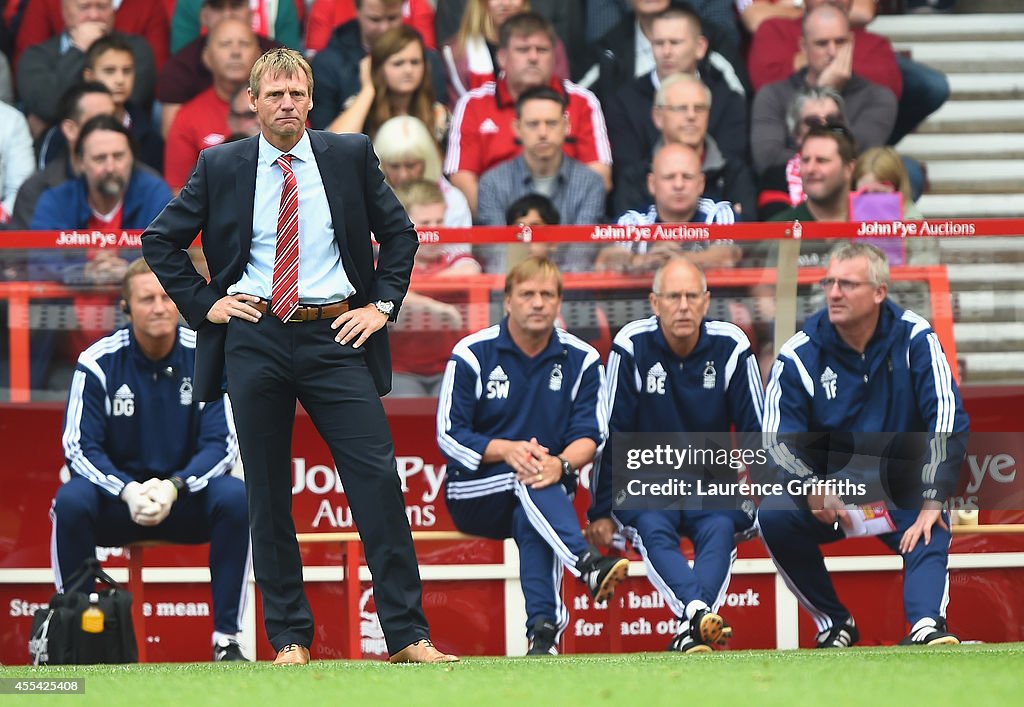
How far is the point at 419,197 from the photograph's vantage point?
29.2 feet

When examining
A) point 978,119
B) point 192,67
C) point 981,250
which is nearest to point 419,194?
point 192,67

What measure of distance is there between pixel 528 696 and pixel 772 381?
297 centimetres

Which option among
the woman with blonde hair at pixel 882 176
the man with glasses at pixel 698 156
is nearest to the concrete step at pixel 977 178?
the man with glasses at pixel 698 156

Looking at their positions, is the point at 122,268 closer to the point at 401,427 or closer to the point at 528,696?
the point at 401,427

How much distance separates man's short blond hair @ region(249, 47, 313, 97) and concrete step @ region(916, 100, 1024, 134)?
22.3 feet

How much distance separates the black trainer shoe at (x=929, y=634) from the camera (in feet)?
22.7

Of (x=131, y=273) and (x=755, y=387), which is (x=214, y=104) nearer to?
(x=131, y=273)

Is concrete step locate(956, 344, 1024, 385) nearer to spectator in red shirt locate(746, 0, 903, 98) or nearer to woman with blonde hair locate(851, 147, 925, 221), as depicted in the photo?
woman with blonde hair locate(851, 147, 925, 221)

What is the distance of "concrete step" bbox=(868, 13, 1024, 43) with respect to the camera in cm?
1220

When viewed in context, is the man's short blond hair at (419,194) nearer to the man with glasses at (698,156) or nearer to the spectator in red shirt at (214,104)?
the man with glasses at (698,156)

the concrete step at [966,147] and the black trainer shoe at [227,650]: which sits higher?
the concrete step at [966,147]

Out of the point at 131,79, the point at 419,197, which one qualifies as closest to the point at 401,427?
the point at 419,197

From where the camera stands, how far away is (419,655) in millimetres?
5879

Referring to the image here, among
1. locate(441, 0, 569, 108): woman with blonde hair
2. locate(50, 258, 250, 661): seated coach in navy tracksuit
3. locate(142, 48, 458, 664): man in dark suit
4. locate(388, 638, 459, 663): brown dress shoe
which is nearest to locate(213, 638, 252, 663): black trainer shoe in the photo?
locate(50, 258, 250, 661): seated coach in navy tracksuit
